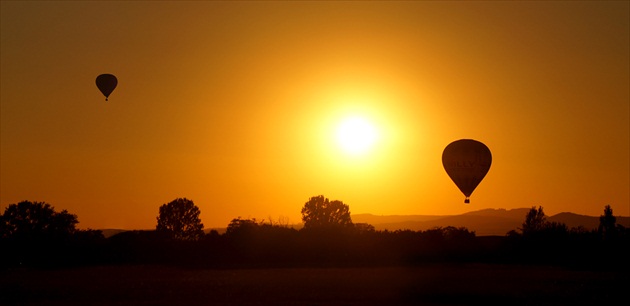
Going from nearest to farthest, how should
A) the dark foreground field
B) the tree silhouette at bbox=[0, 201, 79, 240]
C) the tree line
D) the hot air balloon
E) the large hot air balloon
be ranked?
1. the dark foreground field
2. the tree line
3. the large hot air balloon
4. the hot air balloon
5. the tree silhouette at bbox=[0, 201, 79, 240]

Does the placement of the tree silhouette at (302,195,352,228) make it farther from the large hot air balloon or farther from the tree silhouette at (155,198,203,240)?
the large hot air balloon

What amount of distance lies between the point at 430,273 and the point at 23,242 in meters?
Answer: 37.0

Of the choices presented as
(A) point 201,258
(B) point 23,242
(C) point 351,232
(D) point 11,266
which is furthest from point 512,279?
(B) point 23,242

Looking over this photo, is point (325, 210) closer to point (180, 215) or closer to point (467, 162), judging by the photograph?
point (180, 215)

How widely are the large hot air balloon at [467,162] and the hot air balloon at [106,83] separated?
30.3 metres

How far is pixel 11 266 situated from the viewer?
218 ft

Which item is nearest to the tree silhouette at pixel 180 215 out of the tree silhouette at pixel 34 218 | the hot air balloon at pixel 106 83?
the tree silhouette at pixel 34 218

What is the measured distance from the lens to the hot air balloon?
7850 centimetres

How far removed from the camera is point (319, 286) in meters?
45.3

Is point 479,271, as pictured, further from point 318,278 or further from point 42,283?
point 42,283

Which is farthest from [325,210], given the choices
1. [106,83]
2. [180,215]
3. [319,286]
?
[319,286]

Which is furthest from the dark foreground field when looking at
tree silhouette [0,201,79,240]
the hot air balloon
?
tree silhouette [0,201,79,240]

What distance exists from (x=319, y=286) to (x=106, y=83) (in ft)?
134

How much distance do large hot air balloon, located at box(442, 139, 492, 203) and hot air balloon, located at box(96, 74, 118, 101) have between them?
99.4 ft
